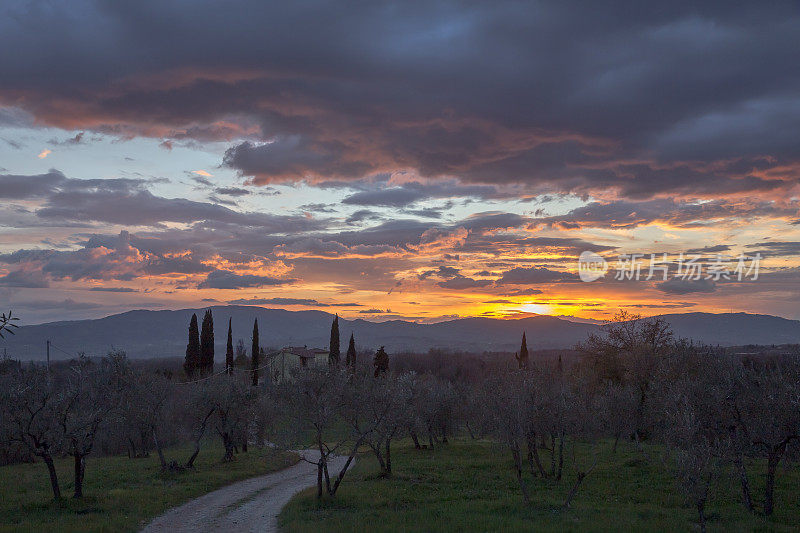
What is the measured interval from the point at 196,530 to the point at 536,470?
76.6ft

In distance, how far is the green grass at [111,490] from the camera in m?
25.8

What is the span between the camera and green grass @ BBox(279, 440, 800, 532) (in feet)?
78.5

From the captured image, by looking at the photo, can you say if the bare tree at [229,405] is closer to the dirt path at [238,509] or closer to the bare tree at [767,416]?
the dirt path at [238,509]

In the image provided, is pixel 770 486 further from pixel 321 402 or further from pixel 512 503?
pixel 321 402

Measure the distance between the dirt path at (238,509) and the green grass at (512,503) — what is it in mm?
1330

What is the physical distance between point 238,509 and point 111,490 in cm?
966

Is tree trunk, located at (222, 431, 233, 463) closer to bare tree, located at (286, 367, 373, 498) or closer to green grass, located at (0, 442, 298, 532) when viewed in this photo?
green grass, located at (0, 442, 298, 532)

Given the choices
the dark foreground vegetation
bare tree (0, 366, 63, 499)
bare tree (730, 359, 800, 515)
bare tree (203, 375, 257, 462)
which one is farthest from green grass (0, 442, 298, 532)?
bare tree (730, 359, 800, 515)

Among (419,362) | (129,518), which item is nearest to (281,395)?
(129,518)

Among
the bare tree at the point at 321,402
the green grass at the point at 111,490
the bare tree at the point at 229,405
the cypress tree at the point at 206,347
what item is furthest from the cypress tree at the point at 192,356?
the bare tree at the point at 321,402

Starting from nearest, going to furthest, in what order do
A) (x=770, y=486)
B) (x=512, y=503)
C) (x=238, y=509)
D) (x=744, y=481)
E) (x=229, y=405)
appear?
(x=770, y=486) → (x=744, y=481) → (x=512, y=503) → (x=238, y=509) → (x=229, y=405)

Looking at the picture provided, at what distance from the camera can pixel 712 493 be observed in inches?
1162

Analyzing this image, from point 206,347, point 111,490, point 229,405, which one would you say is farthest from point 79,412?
point 206,347

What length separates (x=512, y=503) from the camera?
92.2 feet
